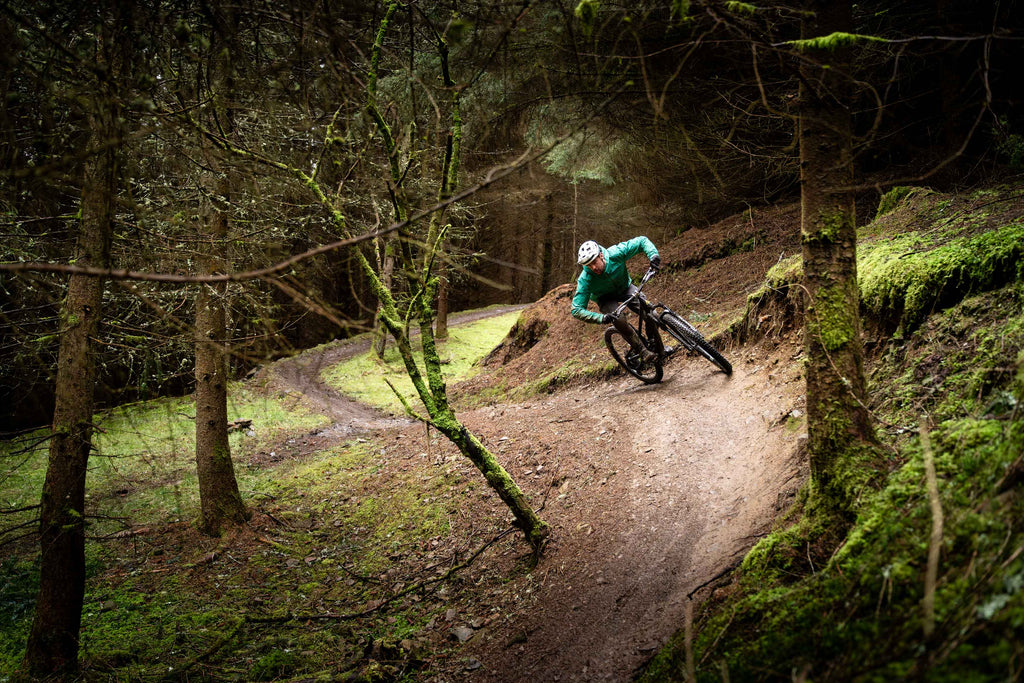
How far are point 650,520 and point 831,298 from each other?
2957mm

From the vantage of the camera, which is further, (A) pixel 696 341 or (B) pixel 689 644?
(A) pixel 696 341

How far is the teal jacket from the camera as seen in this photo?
7742 millimetres

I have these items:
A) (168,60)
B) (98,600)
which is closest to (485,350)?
(98,600)

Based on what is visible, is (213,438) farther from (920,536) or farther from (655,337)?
(920,536)

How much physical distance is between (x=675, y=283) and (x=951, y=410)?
9.09 m

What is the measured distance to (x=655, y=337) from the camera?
8.19 metres

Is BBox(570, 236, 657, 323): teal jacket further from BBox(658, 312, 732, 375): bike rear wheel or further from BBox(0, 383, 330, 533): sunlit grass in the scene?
BBox(0, 383, 330, 533): sunlit grass

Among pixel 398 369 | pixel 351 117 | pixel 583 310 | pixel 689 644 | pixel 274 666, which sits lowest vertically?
pixel 398 369

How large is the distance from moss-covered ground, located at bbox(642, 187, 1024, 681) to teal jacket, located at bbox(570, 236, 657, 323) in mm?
3255

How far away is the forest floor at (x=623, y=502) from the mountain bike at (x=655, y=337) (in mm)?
277

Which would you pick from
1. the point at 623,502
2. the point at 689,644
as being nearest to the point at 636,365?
the point at 623,502

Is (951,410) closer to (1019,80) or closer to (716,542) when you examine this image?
(716,542)

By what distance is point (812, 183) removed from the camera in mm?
3291

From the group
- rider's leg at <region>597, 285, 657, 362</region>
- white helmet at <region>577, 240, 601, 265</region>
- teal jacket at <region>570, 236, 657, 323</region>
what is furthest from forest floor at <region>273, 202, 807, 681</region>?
white helmet at <region>577, 240, 601, 265</region>
